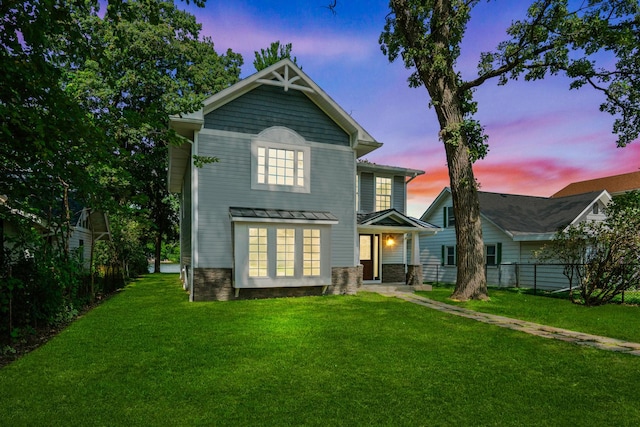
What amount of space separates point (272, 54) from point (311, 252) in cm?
2204

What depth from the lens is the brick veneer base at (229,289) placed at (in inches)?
453

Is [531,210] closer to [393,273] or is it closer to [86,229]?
[393,273]

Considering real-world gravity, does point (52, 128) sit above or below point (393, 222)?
above

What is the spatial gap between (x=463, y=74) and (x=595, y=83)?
484 centimetres

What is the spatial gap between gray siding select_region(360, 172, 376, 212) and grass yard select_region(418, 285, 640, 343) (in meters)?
5.61

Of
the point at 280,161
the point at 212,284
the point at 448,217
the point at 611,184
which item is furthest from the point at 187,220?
the point at 611,184

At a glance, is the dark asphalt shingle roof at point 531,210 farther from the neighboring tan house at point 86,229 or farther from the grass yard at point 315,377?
the neighboring tan house at point 86,229

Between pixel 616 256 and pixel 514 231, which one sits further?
pixel 514 231

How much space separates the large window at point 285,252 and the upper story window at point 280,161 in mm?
1611

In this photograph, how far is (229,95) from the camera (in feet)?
39.5

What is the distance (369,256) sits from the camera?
16.3 m

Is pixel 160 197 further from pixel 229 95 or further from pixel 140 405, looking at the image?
pixel 140 405

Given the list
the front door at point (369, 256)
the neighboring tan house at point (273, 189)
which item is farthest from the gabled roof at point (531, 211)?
the neighboring tan house at point (273, 189)

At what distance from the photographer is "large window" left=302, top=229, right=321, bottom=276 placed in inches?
493
